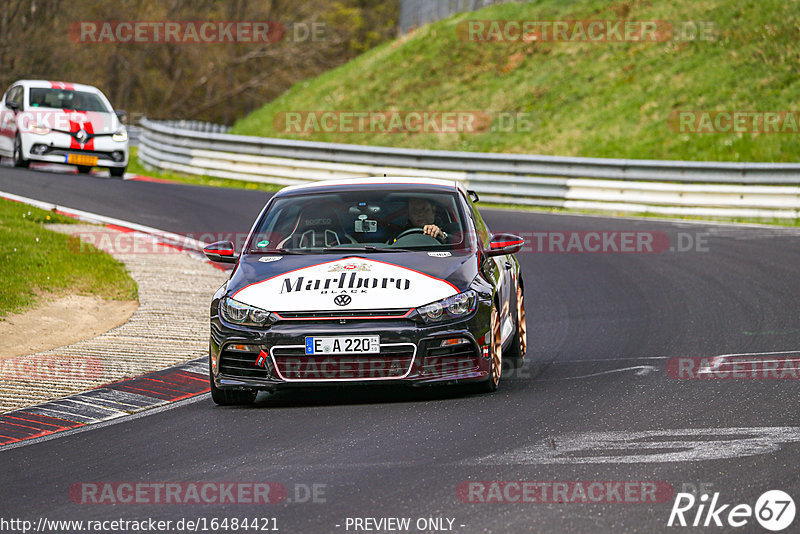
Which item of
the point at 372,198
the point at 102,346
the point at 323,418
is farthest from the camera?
the point at 102,346

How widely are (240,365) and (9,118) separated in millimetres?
17514

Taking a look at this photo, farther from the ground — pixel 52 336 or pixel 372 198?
pixel 372 198

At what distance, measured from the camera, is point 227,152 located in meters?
26.8

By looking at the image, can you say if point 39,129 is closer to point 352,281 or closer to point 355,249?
point 355,249

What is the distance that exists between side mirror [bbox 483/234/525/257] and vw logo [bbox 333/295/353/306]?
1.42m

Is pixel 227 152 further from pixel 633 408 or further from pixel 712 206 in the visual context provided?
pixel 633 408

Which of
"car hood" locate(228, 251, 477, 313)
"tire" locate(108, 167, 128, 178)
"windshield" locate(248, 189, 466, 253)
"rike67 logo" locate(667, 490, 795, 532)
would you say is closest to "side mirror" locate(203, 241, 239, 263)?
"windshield" locate(248, 189, 466, 253)

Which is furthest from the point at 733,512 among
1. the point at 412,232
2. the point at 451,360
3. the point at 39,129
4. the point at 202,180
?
the point at 202,180

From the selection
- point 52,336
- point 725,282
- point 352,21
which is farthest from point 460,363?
point 352,21

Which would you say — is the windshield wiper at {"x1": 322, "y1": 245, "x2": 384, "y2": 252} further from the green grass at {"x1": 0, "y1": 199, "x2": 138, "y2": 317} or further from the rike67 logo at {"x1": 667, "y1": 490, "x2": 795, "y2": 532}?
the green grass at {"x1": 0, "y1": 199, "x2": 138, "y2": 317}

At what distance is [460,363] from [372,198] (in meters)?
1.82

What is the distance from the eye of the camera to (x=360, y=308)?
7188mm

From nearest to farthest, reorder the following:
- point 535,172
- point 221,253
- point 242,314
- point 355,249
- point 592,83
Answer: point 242,314 → point 355,249 → point 221,253 → point 535,172 → point 592,83

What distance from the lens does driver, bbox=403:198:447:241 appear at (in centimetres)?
838
